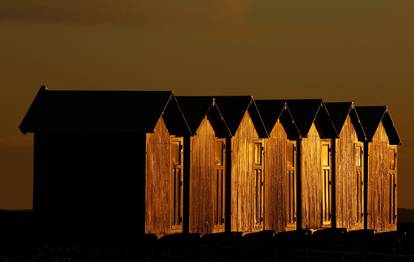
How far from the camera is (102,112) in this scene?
49469 mm

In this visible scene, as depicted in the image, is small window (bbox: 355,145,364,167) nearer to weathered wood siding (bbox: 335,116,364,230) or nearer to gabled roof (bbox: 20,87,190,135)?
weathered wood siding (bbox: 335,116,364,230)

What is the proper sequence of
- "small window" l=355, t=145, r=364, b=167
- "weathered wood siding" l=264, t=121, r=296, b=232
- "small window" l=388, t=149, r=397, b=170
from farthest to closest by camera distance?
"small window" l=388, t=149, r=397, b=170, "small window" l=355, t=145, r=364, b=167, "weathered wood siding" l=264, t=121, r=296, b=232

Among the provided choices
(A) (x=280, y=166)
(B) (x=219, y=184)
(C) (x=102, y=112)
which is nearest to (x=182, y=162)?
(B) (x=219, y=184)

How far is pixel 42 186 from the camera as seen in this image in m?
50.0

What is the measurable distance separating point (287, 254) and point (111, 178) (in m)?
6.83

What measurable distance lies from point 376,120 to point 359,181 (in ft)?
10.1

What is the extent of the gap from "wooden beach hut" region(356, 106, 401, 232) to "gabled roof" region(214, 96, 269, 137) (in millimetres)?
11209

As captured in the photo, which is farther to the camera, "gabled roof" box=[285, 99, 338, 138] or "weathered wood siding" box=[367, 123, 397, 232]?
"weathered wood siding" box=[367, 123, 397, 232]

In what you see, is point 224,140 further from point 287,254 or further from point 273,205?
point 287,254

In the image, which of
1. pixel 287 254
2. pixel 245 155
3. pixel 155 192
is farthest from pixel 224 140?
pixel 287 254

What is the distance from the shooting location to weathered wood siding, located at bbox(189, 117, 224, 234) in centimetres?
5122

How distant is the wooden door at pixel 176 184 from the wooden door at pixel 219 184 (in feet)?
7.32

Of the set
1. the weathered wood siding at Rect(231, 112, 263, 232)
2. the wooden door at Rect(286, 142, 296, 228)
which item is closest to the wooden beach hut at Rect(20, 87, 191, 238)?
the weathered wood siding at Rect(231, 112, 263, 232)

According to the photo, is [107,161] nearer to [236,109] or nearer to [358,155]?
[236,109]
